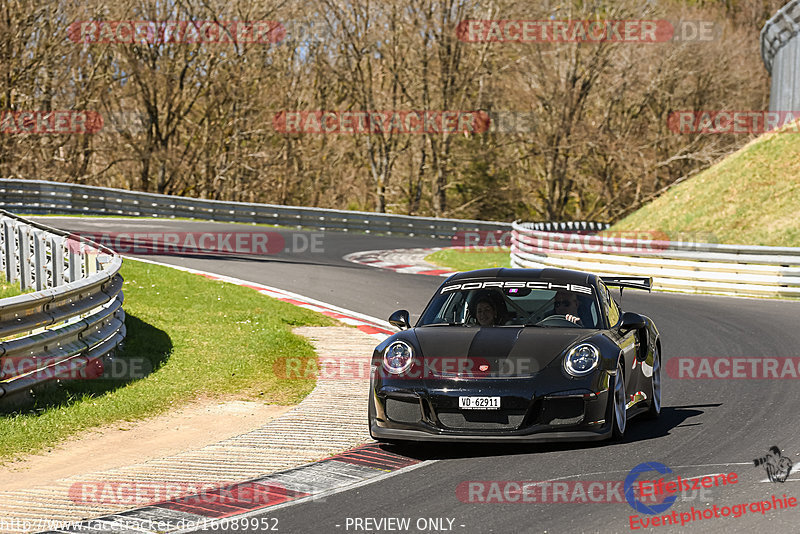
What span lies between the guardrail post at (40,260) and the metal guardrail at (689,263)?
11.8 meters

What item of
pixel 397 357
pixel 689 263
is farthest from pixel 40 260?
pixel 689 263

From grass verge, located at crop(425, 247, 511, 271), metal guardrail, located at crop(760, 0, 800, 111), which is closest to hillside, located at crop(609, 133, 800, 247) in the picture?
metal guardrail, located at crop(760, 0, 800, 111)

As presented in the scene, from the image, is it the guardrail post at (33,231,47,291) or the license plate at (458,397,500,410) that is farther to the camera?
the guardrail post at (33,231,47,291)

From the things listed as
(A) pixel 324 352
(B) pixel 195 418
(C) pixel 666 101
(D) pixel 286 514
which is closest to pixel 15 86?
(C) pixel 666 101

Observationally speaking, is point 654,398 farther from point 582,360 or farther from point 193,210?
point 193,210

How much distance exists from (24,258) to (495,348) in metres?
10.5

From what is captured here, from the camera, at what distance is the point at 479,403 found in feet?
22.9

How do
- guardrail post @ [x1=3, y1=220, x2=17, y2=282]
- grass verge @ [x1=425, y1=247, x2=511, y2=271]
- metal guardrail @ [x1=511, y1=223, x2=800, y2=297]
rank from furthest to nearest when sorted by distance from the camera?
grass verge @ [x1=425, y1=247, x2=511, y2=271], metal guardrail @ [x1=511, y1=223, x2=800, y2=297], guardrail post @ [x1=3, y1=220, x2=17, y2=282]

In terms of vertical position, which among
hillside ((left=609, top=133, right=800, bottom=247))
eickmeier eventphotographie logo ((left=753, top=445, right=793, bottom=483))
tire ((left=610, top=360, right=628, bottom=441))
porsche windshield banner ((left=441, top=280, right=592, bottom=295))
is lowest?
eickmeier eventphotographie logo ((left=753, top=445, right=793, bottom=483))

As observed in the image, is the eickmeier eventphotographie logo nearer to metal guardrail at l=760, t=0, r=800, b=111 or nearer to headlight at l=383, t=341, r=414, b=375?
headlight at l=383, t=341, r=414, b=375

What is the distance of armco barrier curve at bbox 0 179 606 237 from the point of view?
108ft

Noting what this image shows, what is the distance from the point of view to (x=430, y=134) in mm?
50312

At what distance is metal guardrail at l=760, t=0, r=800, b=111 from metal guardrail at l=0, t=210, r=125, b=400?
2294 centimetres

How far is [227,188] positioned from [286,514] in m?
44.3
